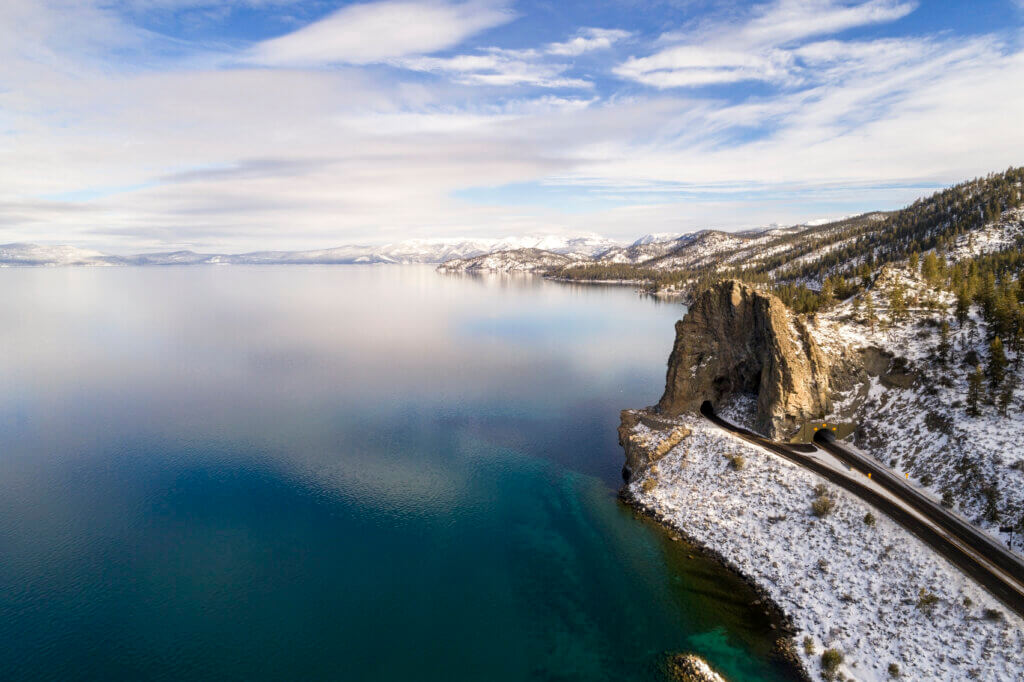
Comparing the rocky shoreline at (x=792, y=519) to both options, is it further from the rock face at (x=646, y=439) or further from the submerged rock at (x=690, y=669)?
the submerged rock at (x=690, y=669)

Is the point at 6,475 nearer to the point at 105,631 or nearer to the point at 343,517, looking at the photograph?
the point at 105,631

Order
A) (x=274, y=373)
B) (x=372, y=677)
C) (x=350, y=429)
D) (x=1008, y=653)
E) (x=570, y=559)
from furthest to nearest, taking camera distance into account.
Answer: (x=274, y=373)
(x=350, y=429)
(x=570, y=559)
(x=372, y=677)
(x=1008, y=653)

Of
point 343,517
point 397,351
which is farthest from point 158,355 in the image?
point 343,517

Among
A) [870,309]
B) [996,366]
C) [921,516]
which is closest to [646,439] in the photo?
[921,516]

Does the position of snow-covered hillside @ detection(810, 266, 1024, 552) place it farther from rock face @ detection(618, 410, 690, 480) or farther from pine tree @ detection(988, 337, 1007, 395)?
rock face @ detection(618, 410, 690, 480)

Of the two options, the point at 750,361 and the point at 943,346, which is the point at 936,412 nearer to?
the point at 943,346

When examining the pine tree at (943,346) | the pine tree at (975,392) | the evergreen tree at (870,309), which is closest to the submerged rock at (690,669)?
the pine tree at (975,392)
